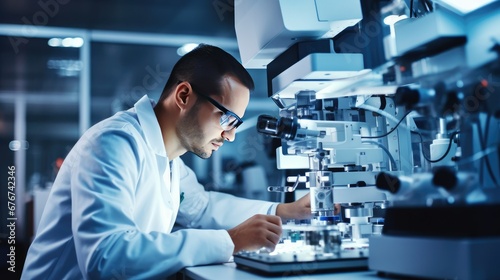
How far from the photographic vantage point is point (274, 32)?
4.35 ft

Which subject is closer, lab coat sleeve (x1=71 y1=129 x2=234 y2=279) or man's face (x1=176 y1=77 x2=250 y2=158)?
lab coat sleeve (x1=71 y1=129 x2=234 y2=279)

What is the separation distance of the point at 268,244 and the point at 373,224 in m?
0.40

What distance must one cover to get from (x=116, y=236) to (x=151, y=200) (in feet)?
1.18

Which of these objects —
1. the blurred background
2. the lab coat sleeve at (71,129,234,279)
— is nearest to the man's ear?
the lab coat sleeve at (71,129,234,279)

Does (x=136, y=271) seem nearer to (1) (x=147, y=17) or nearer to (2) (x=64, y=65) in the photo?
(1) (x=147, y=17)

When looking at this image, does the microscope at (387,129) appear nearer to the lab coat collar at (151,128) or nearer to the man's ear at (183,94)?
the man's ear at (183,94)

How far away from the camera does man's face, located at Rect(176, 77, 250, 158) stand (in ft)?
5.38

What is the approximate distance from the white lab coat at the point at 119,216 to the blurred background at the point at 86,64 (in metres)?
1.57

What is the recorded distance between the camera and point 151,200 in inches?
58.7

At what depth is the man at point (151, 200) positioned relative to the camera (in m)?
1.15

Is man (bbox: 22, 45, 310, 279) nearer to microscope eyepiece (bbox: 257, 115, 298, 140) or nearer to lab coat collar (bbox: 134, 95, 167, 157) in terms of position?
lab coat collar (bbox: 134, 95, 167, 157)

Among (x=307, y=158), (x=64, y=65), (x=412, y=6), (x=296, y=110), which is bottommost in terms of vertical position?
(x=307, y=158)

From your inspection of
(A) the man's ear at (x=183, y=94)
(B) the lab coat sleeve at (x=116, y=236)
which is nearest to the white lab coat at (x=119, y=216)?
(B) the lab coat sleeve at (x=116, y=236)

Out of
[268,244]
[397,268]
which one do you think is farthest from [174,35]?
[397,268]
